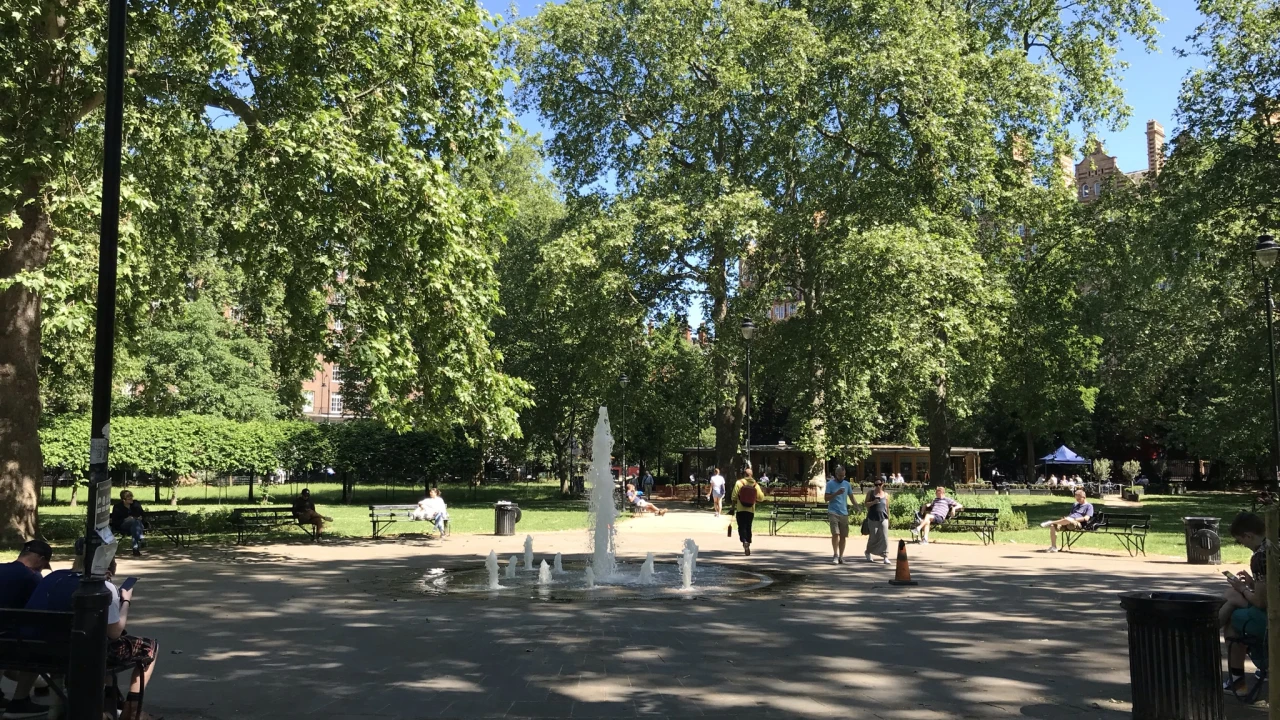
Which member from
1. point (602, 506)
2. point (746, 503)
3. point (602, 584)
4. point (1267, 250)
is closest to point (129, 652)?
point (602, 584)

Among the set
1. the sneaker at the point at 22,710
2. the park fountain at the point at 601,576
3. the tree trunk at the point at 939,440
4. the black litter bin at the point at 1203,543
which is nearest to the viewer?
the sneaker at the point at 22,710

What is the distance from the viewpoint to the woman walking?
56.7 ft

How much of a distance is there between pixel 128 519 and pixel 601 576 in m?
9.92

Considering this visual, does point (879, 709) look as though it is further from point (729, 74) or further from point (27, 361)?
point (729, 74)

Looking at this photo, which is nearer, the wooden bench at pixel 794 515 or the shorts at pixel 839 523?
the shorts at pixel 839 523

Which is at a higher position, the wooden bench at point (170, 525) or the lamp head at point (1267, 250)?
the lamp head at point (1267, 250)

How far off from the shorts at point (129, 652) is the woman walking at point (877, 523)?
1302 centimetres

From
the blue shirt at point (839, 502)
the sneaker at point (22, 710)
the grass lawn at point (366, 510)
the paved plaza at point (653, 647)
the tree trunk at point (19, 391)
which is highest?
the tree trunk at point (19, 391)

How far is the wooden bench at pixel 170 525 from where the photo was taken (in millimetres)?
21297

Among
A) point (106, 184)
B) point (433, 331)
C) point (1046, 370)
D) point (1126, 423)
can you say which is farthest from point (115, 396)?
point (1126, 423)

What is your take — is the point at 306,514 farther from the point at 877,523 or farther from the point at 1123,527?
the point at 1123,527

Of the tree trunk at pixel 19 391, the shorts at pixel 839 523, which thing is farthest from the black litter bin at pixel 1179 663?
the tree trunk at pixel 19 391

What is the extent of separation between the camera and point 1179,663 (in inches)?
A: 248

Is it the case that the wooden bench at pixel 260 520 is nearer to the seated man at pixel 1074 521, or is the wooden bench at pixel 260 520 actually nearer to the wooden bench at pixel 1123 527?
the seated man at pixel 1074 521
